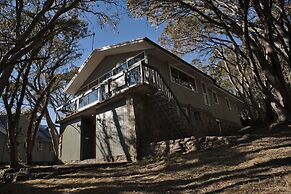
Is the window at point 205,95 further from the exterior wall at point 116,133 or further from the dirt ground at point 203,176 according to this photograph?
the dirt ground at point 203,176

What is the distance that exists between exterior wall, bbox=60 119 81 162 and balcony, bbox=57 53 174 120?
3.87 ft

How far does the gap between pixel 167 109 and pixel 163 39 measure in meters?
7.32

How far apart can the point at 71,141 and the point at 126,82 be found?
6565 mm

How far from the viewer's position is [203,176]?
269 inches

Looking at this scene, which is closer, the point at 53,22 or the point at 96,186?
the point at 96,186

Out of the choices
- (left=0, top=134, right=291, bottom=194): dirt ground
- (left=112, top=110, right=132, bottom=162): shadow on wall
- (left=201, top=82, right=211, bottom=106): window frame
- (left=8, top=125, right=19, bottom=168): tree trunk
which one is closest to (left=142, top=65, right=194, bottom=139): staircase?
(left=112, top=110, right=132, bottom=162): shadow on wall

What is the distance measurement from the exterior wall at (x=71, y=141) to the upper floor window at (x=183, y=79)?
6.98 meters

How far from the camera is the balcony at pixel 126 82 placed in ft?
42.4

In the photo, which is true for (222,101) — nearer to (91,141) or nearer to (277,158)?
(91,141)

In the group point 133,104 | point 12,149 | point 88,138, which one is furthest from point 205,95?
point 12,149

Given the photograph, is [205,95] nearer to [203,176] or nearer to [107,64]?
[107,64]

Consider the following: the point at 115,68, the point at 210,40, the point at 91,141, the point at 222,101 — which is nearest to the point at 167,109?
the point at 115,68

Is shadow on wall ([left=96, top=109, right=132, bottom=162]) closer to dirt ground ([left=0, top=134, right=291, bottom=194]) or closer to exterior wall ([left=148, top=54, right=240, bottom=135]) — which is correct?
dirt ground ([left=0, top=134, right=291, bottom=194])

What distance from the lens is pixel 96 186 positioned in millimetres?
7359
